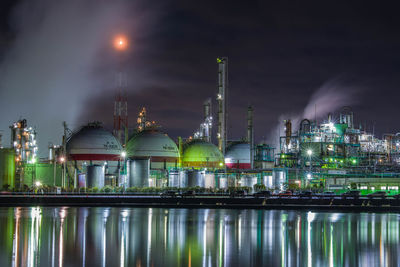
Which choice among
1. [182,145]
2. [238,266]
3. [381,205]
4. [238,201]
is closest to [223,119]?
[182,145]

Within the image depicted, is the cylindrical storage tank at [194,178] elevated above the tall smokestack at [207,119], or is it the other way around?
the tall smokestack at [207,119]

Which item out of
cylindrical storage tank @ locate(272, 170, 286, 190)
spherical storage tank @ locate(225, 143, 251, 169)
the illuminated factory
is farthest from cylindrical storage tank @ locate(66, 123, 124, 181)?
spherical storage tank @ locate(225, 143, 251, 169)

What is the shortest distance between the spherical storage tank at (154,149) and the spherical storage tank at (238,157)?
18.3 meters

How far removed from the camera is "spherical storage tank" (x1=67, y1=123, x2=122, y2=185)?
308ft

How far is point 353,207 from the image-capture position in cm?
6266

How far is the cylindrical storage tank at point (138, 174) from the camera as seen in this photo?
88.9 metres

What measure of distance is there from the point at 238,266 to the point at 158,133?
7786cm

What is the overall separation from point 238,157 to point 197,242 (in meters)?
85.2

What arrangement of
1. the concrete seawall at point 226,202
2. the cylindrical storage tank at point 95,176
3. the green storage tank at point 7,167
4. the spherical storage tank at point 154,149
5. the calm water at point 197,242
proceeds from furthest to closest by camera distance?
the spherical storage tank at point 154,149, the green storage tank at point 7,167, the cylindrical storage tank at point 95,176, the concrete seawall at point 226,202, the calm water at point 197,242

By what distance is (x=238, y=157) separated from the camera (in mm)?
117188

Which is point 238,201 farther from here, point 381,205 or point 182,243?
point 182,243

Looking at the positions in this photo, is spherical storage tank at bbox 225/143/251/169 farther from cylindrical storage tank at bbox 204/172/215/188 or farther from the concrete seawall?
the concrete seawall

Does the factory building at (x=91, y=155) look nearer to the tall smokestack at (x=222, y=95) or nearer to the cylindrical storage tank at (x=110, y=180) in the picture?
the cylindrical storage tank at (x=110, y=180)

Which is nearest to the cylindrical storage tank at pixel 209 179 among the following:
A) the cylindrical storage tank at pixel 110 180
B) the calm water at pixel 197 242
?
the cylindrical storage tank at pixel 110 180
